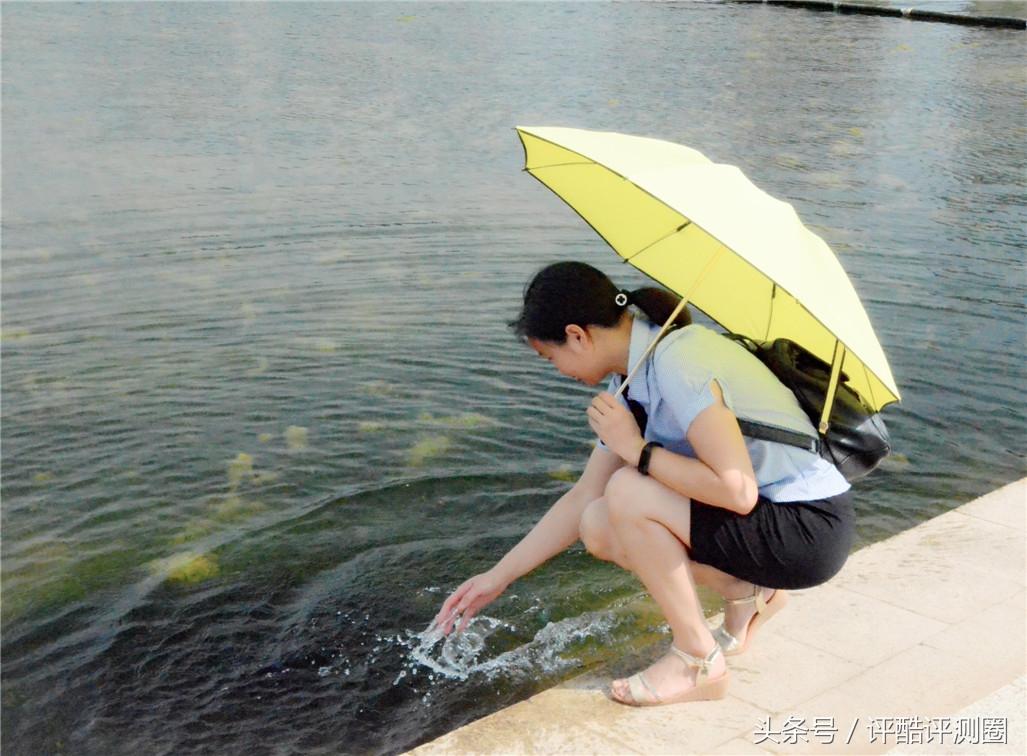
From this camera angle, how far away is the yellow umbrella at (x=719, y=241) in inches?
113

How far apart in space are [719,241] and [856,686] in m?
1.33

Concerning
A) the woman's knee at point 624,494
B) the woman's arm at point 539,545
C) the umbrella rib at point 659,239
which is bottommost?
the woman's arm at point 539,545

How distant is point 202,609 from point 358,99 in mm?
9544

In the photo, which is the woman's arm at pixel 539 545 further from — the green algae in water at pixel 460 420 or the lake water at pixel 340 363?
the green algae in water at pixel 460 420

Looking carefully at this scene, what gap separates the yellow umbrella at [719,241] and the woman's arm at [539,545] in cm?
48

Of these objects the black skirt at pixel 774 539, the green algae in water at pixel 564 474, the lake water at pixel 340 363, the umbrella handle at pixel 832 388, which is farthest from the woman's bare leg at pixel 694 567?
the green algae in water at pixel 564 474

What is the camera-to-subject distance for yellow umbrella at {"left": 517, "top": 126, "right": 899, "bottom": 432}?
113 inches

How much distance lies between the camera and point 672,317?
3100 mm

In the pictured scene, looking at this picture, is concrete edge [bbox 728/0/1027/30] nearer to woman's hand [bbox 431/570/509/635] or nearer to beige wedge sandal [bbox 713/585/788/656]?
beige wedge sandal [bbox 713/585/788/656]

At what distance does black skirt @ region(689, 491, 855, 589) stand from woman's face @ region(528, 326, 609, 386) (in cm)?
43

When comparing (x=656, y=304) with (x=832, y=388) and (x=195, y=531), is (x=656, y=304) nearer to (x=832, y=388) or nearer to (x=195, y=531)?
(x=832, y=388)

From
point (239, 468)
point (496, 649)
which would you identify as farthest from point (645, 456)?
point (239, 468)

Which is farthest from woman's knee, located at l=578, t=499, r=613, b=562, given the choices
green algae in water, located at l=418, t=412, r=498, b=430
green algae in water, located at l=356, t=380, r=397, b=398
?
green algae in water, located at l=356, t=380, r=397, b=398

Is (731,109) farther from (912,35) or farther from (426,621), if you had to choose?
(426,621)
